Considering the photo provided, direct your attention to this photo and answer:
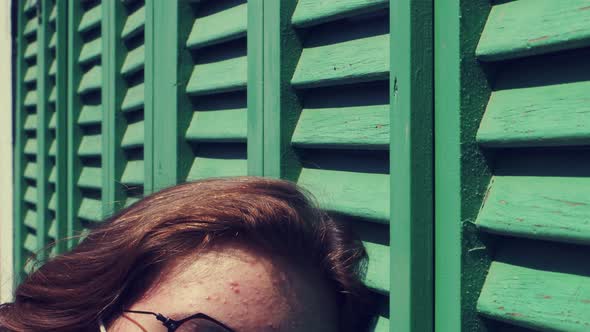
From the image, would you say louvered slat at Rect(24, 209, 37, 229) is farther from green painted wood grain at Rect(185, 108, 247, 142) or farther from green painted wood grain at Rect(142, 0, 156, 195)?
green painted wood grain at Rect(185, 108, 247, 142)

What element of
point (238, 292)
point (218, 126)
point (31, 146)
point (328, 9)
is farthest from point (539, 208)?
point (31, 146)

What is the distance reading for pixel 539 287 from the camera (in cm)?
115

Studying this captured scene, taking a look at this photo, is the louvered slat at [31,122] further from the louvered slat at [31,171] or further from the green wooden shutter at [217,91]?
the green wooden shutter at [217,91]

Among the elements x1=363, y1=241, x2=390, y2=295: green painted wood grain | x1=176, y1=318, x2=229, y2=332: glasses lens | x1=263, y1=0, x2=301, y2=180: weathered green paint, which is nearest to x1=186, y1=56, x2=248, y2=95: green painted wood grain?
x1=263, y1=0, x2=301, y2=180: weathered green paint

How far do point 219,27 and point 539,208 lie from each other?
4.03 feet

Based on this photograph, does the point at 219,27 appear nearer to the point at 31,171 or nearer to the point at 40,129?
the point at 40,129

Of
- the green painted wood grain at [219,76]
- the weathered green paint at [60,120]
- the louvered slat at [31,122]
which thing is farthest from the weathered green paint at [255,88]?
the louvered slat at [31,122]

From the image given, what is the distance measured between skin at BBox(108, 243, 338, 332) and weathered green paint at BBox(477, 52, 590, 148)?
1.49ft

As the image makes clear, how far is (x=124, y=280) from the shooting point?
4.90 feet

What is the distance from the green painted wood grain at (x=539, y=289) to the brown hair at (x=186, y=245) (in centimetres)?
35

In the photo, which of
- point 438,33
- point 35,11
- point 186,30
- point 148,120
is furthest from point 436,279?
point 35,11

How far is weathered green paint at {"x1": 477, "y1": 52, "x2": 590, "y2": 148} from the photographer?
1085mm

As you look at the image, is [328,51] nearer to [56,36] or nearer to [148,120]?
[148,120]

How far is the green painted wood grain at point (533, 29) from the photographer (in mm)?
1078
